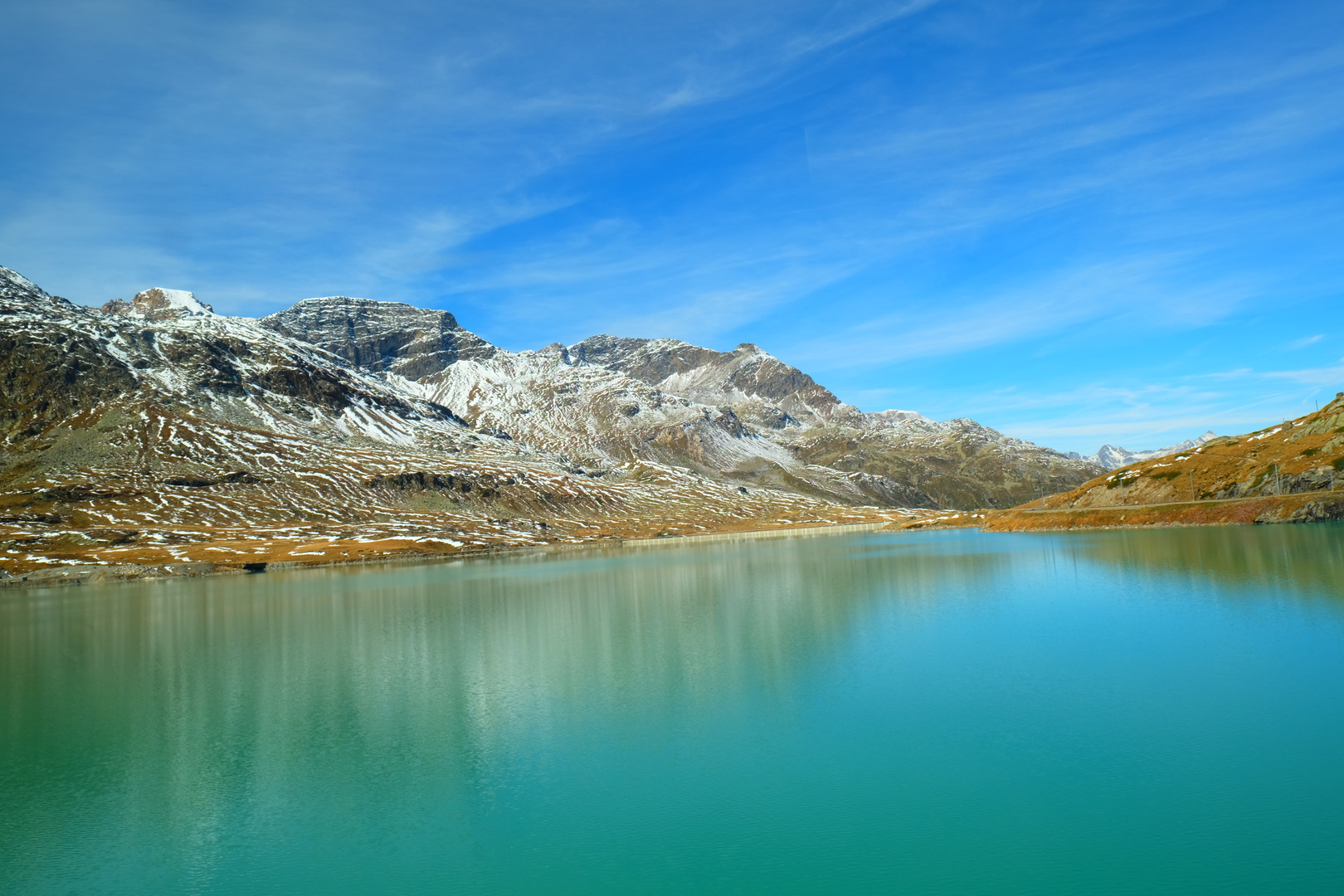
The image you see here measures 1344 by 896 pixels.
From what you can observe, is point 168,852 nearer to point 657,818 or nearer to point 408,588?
point 657,818

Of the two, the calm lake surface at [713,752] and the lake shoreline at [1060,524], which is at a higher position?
the lake shoreline at [1060,524]

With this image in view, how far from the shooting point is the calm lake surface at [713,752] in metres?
18.1

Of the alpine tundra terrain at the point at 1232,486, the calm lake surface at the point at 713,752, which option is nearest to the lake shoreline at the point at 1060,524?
the alpine tundra terrain at the point at 1232,486

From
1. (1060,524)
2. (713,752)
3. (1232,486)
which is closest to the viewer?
(713,752)

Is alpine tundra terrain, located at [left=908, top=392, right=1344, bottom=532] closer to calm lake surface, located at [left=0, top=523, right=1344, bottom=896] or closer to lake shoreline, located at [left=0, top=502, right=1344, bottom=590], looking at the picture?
lake shoreline, located at [left=0, top=502, right=1344, bottom=590]

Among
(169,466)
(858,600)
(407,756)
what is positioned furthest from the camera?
(169,466)

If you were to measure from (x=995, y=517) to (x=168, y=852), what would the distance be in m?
175

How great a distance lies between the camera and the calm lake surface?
1814 cm

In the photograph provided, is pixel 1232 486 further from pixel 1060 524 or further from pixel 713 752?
pixel 713 752

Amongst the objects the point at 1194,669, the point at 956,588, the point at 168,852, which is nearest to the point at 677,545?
the point at 956,588

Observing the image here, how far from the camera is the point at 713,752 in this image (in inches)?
999

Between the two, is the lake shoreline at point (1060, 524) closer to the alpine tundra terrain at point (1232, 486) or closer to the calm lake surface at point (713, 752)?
the alpine tundra terrain at point (1232, 486)

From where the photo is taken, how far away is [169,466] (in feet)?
638

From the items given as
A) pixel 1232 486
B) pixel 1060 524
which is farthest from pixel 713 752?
pixel 1060 524
